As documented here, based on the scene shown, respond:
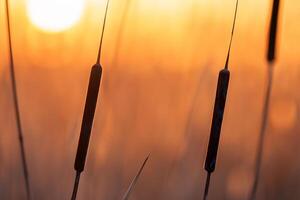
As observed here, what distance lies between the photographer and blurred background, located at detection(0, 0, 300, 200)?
3.13ft

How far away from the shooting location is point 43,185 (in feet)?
3.22

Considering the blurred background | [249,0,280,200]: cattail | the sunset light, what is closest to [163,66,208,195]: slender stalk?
the blurred background

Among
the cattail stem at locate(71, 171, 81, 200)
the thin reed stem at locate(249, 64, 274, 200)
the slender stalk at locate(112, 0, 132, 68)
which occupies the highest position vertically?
the slender stalk at locate(112, 0, 132, 68)

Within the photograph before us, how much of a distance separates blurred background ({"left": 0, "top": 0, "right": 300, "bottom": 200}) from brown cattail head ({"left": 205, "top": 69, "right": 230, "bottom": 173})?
0.02 meters

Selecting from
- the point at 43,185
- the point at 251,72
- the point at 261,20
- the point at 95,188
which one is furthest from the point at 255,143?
the point at 43,185

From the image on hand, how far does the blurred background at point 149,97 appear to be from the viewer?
954 mm

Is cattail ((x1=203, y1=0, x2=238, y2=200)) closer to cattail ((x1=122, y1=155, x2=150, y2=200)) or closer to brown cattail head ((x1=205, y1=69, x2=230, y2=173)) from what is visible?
brown cattail head ((x1=205, y1=69, x2=230, y2=173))

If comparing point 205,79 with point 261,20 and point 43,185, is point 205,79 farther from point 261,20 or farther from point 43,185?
point 43,185

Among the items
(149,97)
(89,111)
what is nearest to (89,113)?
(89,111)

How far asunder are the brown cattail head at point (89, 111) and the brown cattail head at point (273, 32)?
0.38 m

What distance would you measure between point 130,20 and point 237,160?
0.40 metres

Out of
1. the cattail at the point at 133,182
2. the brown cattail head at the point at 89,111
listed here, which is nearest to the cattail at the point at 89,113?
the brown cattail head at the point at 89,111

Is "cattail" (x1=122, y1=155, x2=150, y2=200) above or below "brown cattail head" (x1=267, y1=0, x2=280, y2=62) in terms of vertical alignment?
below

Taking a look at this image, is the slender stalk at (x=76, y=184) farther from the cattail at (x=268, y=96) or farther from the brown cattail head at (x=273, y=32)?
the brown cattail head at (x=273, y=32)
